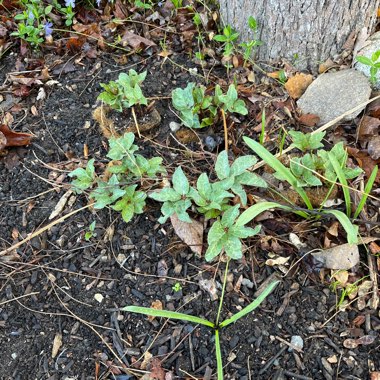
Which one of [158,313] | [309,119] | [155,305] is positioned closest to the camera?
[158,313]

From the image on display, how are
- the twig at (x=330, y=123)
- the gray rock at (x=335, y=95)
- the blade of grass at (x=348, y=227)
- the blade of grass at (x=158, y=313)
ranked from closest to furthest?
1. the blade of grass at (x=158, y=313)
2. the blade of grass at (x=348, y=227)
3. the twig at (x=330, y=123)
4. the gray rock at (x=335, y=95)

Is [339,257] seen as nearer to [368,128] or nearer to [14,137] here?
[368,128]

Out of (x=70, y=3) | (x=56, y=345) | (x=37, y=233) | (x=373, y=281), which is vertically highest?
(x=70, y=3)

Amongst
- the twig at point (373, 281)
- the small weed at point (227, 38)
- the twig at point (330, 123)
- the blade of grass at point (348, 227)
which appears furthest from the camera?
the small weed at point (227, 38)

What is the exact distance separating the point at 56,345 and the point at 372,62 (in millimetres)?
1860

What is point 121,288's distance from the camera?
193 cm

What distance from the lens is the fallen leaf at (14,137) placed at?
7.55 ft

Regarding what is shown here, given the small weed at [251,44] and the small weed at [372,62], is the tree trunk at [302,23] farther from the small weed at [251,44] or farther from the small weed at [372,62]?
the small weed at [372,62]

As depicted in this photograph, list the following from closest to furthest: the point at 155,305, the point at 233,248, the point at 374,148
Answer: the point at 233,248, the point at 155,305, the point at 374,148

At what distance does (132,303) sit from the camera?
189cm

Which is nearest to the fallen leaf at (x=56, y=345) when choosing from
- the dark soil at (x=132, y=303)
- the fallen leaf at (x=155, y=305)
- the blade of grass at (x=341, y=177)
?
the dark soil at (x=132, y=303)

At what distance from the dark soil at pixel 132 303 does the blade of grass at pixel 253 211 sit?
0.57 ft

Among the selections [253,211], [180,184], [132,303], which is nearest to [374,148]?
[253,211]

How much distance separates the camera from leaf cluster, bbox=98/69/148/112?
218 centimetres
